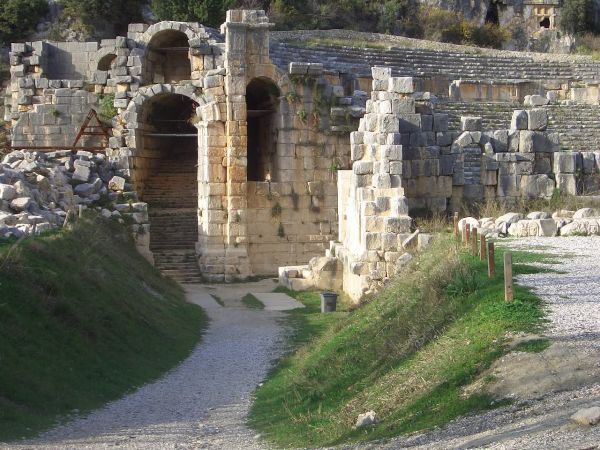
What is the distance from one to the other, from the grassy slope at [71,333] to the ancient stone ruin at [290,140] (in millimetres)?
5497

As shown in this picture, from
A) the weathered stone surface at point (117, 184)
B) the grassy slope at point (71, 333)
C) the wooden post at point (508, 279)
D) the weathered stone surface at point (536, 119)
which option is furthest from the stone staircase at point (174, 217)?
the wooden post at point (508, 279)

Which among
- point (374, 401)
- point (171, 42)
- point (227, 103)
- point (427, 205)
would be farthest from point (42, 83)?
point (374, 401)

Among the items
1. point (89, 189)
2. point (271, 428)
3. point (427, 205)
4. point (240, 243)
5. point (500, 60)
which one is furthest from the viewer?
point (500, 60)

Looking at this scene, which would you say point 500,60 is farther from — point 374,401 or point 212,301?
point 374,401

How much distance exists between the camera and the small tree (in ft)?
189

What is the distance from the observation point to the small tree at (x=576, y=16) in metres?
57.7

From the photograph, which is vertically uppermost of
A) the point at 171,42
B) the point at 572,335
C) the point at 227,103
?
the point at 171,42

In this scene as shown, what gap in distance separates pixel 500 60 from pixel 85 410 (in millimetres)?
33209

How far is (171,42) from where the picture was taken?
35.8m

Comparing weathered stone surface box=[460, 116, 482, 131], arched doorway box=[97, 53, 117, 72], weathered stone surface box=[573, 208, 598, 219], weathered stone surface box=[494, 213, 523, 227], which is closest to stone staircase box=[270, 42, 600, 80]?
arched doorway box=[97, 53, 117, 72]

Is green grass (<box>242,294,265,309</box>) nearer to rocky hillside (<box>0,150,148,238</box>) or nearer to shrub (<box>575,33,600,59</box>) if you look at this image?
rocky hillside (<box>0,150,148,238</box>)

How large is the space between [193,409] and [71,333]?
2.26m

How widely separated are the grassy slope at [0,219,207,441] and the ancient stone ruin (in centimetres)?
550

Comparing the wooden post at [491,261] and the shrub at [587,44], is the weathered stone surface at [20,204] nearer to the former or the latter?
the wooden post at [491,261]
